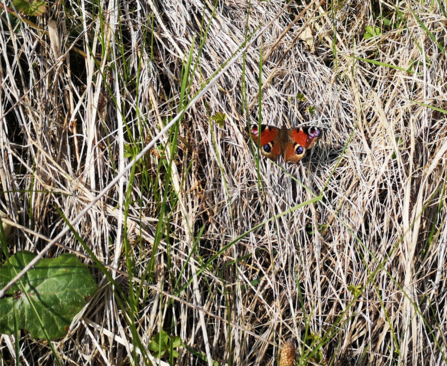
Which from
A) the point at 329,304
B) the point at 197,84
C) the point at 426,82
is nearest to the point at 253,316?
the point at 329,304

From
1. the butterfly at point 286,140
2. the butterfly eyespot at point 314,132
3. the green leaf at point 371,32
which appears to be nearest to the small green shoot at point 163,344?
the butterfly at point 286,140

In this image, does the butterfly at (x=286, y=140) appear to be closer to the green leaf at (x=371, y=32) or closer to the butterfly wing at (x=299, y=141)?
the butterfly wing at (x=299, y=141)

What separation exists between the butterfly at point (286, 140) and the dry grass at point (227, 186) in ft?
0.34

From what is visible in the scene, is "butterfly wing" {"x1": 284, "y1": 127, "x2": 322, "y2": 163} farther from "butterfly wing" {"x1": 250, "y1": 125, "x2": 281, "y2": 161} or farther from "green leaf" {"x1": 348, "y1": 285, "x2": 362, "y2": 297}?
"green leaf" {"x1": 348, "y1": 285, "x2": 362, "y2": 297}

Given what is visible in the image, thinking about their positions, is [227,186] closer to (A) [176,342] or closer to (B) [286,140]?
(B) [286,140]

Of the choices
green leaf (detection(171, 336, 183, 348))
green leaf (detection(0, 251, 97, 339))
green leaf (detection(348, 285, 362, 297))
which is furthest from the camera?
green leaf (detection(348, 285, 362, 297))

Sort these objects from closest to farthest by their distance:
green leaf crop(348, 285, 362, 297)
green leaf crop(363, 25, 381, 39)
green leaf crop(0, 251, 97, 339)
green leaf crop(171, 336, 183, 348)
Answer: green leaf crop(0, 251, 97, 339), green leaf crop(171, 336, 183, 348), green leaf crop(348, 285, 362, 297), green leaf crop(363, 25, 381, 39)

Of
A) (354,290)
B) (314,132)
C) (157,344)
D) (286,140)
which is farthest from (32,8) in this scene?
(354,290)

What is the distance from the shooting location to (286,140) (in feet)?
7.66

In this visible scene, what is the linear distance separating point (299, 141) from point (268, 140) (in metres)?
0.16

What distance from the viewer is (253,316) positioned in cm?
226

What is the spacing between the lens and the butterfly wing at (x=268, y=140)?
2305 millimetres

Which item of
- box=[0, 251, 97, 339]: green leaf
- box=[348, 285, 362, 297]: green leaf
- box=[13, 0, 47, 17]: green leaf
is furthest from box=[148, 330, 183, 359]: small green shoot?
box=[13, 0, 47, 17]: green leaf

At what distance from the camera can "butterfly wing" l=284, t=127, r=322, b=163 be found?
2324 millimetres
